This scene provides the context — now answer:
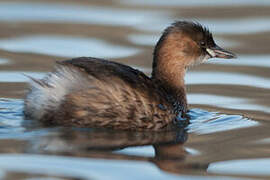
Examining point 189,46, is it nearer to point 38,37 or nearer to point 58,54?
point 58,54

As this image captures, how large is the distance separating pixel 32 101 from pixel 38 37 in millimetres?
4712

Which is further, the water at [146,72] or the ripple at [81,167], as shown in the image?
the water at [146,72]

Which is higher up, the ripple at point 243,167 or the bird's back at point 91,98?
the bird's back at point 91,98

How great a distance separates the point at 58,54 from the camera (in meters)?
11.9

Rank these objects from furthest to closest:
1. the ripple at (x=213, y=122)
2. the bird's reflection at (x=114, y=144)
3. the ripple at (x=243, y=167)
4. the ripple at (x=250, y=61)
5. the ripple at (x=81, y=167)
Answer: the ripple at (x=250, y=61)
the ripple at (x=213, y=122)
the bird's reflection at (x=114, y=144)
the ripple at (x=243, y=167)
the ripple at (x=81, y=167)

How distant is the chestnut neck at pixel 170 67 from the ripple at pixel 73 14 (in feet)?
14.4

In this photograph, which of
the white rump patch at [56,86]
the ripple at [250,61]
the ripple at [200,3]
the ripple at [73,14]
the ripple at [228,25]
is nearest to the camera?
the white rump patch at [56,86]

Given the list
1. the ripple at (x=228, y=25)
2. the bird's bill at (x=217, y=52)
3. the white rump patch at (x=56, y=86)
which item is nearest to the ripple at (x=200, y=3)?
the ripple at (x=228, y=25)

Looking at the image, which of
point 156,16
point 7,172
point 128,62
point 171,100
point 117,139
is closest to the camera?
point 7,172

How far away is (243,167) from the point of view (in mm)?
6957

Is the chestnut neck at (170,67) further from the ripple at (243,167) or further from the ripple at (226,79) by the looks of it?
the ripple at (243,167)

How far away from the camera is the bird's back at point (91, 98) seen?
791cm

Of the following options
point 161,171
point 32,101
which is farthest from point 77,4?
point 161,171

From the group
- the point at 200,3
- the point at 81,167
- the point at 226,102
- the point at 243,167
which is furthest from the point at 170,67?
the point at 200,3
